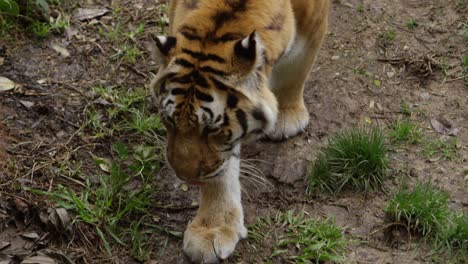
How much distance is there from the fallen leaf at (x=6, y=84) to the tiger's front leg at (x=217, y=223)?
1597 mm

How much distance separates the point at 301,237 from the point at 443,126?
1514mm

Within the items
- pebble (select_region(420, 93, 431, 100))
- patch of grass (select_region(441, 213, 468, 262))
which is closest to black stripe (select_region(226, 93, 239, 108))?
patch of grass (select_region(441, 213, 468, 262))

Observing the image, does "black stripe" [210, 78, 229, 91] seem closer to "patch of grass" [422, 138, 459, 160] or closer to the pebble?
"patch of grass" [422, 138, 459, 160]

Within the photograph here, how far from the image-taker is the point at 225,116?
3.48m

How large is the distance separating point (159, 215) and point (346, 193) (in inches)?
46.3

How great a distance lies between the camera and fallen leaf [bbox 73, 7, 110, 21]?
5.59 meters

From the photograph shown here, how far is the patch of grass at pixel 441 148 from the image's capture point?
4832mm

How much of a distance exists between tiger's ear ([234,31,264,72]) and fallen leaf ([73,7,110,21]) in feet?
8.15

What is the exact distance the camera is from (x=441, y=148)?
4891mm

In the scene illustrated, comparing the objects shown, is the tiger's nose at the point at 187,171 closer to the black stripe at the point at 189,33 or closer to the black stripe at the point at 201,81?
the black stripe at the point at 201,81

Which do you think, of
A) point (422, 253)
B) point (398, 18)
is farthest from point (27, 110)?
point (398, 18)

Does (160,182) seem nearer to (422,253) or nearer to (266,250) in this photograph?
(266,250)

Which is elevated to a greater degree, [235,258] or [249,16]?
[249,16]

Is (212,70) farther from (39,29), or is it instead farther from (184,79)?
(39,29)
